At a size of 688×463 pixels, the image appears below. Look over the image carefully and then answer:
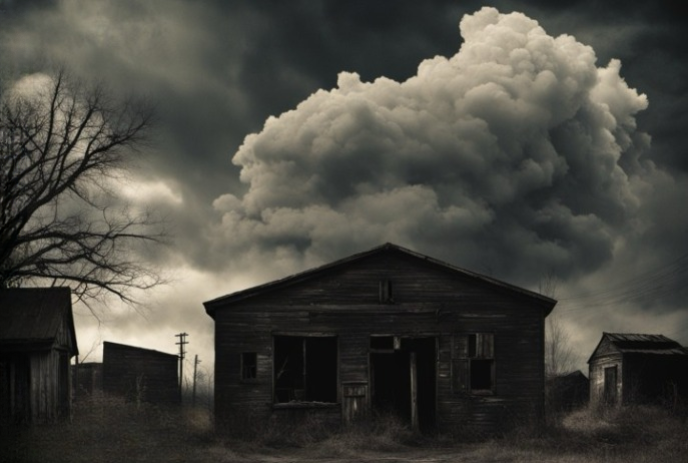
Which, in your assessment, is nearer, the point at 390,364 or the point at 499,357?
the point at 499,357

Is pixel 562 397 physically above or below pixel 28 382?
below

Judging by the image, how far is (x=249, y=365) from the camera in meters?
22.5

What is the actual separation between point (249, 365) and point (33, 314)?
7.93 metres

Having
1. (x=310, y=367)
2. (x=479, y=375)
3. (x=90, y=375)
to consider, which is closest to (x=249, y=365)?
(x=310, y=367)

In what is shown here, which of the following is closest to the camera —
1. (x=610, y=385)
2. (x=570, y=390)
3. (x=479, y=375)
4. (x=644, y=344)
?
(x=479, y=375)

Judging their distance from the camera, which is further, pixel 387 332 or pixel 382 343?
pixel 382 343

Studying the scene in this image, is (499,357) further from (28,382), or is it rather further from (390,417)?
(28,382)

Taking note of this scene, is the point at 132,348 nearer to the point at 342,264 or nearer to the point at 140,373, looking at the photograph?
the point at 140,373

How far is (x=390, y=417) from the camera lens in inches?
853

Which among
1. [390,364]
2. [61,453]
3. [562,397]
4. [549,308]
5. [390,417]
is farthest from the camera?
[562,397]

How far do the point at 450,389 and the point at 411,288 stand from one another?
10.4ft

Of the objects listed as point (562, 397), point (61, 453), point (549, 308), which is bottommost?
point (562, 397)

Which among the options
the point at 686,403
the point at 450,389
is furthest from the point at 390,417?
the point at 686,403

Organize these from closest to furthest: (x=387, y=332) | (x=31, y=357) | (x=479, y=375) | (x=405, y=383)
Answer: (x=387, y=332) → (x=31, y=357) → (x=479, y=375) → (x=405, y=383)
